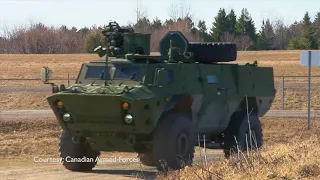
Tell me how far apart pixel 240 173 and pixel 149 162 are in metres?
5.07

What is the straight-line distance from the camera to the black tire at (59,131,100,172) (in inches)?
632

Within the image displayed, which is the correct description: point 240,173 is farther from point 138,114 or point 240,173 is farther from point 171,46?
point 171,46

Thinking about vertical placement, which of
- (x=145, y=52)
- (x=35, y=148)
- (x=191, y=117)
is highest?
(x=145, y=52)

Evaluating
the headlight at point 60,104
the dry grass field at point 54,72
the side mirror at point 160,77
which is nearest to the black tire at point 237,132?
the side mirror at point 160,77

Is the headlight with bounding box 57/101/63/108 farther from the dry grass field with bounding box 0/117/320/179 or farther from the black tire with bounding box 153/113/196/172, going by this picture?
the dry grass field with bounding box 0/117/320/179

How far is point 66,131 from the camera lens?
15.8 m

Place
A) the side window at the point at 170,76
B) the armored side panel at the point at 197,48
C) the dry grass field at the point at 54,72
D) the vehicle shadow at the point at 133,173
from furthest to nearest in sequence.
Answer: the dry grass field at the point at 54,72 < the armored side panel at the point at 197,48 < the side window at the point at 170,76 < the vehicle shadow at the point at 133,173

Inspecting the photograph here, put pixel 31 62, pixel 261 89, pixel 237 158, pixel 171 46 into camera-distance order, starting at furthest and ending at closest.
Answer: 1. pixel 31 62
2. pixel 261 89
3. pixel 171 46
4. pixel 237 158

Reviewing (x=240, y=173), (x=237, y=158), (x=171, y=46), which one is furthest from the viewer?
(x=171, y=46)

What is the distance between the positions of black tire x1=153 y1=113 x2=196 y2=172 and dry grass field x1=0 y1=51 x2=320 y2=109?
1676 centimetres

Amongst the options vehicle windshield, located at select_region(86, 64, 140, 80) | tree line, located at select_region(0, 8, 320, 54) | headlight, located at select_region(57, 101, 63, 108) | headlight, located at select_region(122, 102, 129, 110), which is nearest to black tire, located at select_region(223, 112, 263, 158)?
vehicle windshield, located at select_region(86, 64, 140, 80)

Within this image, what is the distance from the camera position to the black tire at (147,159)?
15586 millimetres

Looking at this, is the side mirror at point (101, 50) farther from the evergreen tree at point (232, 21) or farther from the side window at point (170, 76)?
the evergreen tree at point (232, 21)

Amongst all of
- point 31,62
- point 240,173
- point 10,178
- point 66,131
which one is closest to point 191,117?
point 66,131
